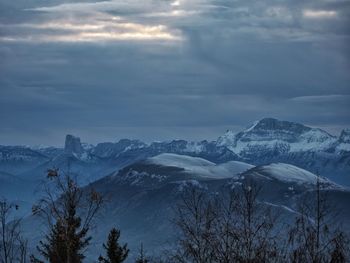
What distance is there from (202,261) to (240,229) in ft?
10.8

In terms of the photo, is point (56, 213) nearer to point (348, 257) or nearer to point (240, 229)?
point (240, 229)

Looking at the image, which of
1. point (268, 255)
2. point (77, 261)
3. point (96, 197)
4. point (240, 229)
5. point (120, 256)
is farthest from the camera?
point (77, 261)

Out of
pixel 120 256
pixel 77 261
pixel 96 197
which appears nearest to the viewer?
pixel 96 197

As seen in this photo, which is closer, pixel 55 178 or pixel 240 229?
pixel 240 229

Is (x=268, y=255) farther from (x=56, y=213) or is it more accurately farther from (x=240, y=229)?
(x=56, y=213)

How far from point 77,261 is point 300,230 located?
4045 centimetres

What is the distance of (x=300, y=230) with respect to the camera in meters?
54.3

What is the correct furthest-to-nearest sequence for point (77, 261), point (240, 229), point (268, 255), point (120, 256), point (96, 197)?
point (77, 261), point (120, 256), point (96, 197), point (240, 229), point (268, 255)

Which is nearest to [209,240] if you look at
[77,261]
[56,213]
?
[56,213]

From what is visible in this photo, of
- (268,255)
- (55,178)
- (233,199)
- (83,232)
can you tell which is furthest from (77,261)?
(268,255)

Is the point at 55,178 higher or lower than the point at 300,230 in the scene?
higher

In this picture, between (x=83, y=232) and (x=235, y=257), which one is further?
(x=83, y=232)

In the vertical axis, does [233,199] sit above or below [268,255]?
above

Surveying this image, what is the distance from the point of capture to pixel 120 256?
8262 cm
